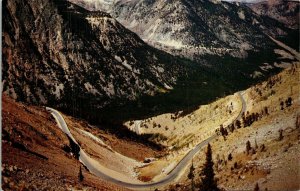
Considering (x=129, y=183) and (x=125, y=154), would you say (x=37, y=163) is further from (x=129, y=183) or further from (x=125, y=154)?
(x=129, y=183)

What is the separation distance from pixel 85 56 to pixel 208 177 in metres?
62.5

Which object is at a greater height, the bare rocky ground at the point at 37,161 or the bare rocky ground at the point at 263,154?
the bare rocky ground at the point at 263,154

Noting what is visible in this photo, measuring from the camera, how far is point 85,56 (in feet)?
261

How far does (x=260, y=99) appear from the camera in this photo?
24.6 metres

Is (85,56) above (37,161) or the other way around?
above

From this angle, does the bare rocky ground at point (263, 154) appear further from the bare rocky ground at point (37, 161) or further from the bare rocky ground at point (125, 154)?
the bare rocky ground at point (37, 161)

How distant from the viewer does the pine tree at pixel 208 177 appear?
19156 mm

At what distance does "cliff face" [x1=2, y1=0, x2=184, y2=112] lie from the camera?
42.7 meters

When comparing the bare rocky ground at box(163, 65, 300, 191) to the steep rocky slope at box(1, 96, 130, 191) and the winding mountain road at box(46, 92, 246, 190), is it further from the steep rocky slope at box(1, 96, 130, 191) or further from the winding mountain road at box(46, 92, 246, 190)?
the steep rocky slope at box(1, 96, 130, 191)

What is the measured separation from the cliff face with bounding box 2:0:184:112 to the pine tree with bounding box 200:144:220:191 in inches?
386

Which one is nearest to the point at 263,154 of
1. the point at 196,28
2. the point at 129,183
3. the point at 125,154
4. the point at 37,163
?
the point at 125,154

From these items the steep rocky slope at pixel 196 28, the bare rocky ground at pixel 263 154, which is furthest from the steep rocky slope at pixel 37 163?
the steep rocky slope at pixel 196 28

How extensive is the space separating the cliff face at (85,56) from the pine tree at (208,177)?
9.81 m

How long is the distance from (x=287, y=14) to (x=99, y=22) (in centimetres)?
7459
